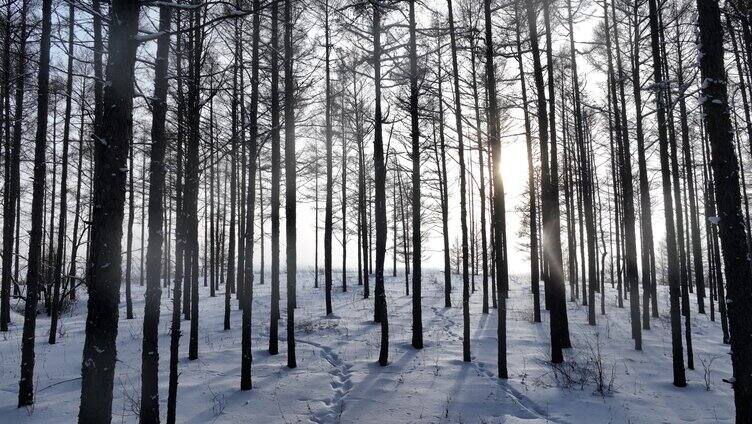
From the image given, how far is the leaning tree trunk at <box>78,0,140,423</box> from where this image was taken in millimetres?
3893

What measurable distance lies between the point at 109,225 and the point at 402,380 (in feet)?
22.3

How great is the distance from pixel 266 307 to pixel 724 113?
18465 millimetres

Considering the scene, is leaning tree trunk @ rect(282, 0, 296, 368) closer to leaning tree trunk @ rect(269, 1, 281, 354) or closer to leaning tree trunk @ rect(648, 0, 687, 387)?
leaning tree trunk @ rect(269, 1, 281, 354)

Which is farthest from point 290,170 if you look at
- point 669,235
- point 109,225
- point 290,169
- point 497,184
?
point 669,235

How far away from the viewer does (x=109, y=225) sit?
4027 mm

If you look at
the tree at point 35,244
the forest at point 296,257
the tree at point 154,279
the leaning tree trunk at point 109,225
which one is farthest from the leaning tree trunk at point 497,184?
the tree at point 35,244

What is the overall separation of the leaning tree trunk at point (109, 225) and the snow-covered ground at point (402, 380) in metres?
3.44

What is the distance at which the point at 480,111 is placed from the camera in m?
16.1

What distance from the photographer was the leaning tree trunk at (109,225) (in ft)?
12.8

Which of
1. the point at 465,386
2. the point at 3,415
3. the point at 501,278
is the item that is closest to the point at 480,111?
the point at 501,278

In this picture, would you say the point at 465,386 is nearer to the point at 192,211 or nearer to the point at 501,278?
the point at 501,278

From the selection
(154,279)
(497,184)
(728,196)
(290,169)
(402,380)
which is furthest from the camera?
(290,169)

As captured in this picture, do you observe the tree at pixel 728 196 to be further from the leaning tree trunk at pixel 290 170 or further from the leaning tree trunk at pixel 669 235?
the leaning tree trunk at pixel 290 170

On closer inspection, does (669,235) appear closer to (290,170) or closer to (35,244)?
(290,170)
